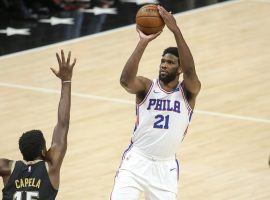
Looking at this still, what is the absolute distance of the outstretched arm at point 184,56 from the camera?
32.2ft

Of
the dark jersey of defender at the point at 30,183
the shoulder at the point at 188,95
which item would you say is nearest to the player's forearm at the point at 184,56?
the shoulder at the point at 188,95

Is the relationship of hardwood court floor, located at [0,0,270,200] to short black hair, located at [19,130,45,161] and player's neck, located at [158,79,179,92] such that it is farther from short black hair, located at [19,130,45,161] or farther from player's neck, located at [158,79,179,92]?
short black hair, located at [19,130,45,161]

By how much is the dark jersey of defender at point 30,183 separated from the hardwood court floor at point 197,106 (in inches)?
164

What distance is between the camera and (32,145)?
8.30m

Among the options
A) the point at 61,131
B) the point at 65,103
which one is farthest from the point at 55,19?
the point at 61,131

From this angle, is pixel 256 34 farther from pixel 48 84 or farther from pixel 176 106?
pixel 176 106

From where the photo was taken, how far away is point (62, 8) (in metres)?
21.9

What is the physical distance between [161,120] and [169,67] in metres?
0.52

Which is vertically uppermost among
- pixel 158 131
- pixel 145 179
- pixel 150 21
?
pixel 150 21

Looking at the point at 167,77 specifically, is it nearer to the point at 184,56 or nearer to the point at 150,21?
the point at 184,56

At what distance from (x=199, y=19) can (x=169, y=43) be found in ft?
6.78

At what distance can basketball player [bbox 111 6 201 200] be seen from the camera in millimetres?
10164

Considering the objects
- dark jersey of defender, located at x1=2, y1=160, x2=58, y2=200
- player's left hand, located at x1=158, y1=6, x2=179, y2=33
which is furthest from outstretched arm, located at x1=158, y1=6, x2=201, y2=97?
dark jersey of defender, located at x1=2, y1=160, x2=58, y2=200

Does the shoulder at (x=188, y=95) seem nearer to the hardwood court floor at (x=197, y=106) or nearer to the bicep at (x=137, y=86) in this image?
the bicep at (x=137, y=86)
